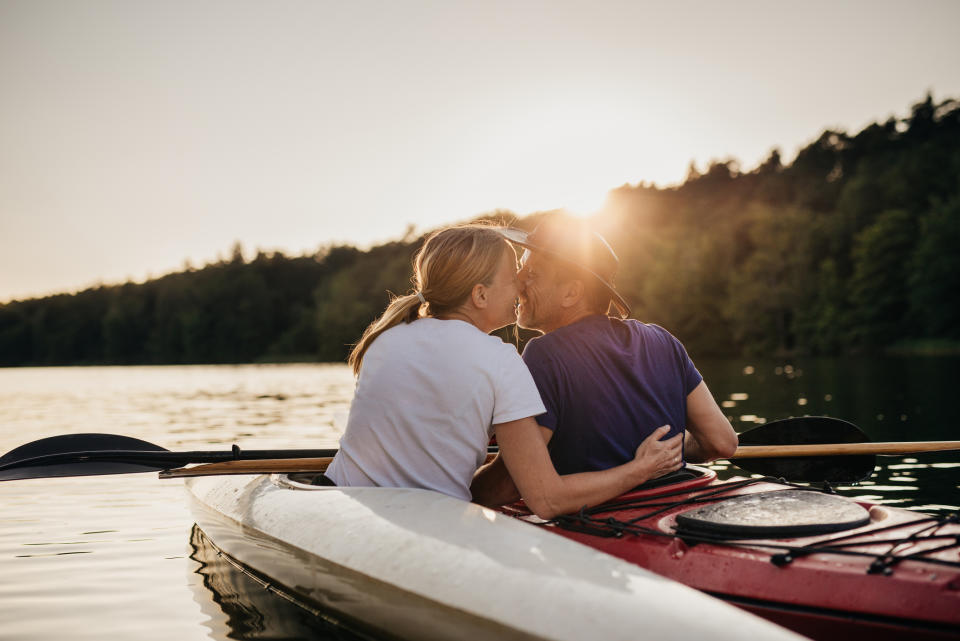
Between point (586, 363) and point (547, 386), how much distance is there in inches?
6.7

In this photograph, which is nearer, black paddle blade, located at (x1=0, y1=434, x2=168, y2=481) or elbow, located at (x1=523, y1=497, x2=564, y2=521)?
elbow, located at (x1=523, y1=497, x2=564, y2=521)

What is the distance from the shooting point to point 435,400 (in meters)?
2.86

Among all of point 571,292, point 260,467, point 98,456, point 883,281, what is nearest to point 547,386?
point 571,292

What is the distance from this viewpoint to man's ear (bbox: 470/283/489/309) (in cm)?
302

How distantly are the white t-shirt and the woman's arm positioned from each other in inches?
3.5

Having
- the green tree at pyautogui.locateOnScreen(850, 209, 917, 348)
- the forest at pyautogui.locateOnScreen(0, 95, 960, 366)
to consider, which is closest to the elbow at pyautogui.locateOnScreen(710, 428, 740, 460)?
the forest at pyautogui.locateOnScreen(0, 95, 960, 366)

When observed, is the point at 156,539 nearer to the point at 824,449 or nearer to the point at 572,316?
the point at 572,316

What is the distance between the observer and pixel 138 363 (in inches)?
3720

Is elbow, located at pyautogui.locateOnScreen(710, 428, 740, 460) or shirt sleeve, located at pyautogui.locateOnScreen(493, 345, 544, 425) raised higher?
shirt sleeve, located at pyautogui.locateOnScreen(493, 345, 544, 425)

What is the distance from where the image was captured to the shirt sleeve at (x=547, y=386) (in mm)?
2943

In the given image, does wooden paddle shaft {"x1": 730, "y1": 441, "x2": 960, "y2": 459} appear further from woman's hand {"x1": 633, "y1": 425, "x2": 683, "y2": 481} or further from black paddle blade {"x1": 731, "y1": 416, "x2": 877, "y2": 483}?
woman's hand {"x1": 633, "y1": 425, "x2": 683, "y2": 481}

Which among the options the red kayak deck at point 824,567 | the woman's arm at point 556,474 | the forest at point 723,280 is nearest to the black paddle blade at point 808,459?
the red kayak deck at point 824,567

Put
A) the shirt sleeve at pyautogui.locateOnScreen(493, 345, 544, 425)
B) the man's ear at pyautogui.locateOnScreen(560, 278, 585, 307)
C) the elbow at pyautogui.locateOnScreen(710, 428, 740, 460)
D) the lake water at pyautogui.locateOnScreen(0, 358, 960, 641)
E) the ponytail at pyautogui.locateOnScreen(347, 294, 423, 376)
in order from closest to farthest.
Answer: the shirt sleeve at pyautogui.locateOnScreen(493, 345, 544, 425) < the ponytail at pyautogui.locateOnScreen(347, 294, 423, 376) < the man's ear at pyautogui.locateOnScreen(560, 278, 585, 307) < the elbow at pyautogui.locateOnScreen(710, 428, 740, 460) < the lake water at pyautogui.locateOnScreen(0, 358, 960, 641)

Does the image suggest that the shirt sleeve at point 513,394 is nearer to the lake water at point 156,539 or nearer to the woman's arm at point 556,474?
the woman's arm at point 556,474
